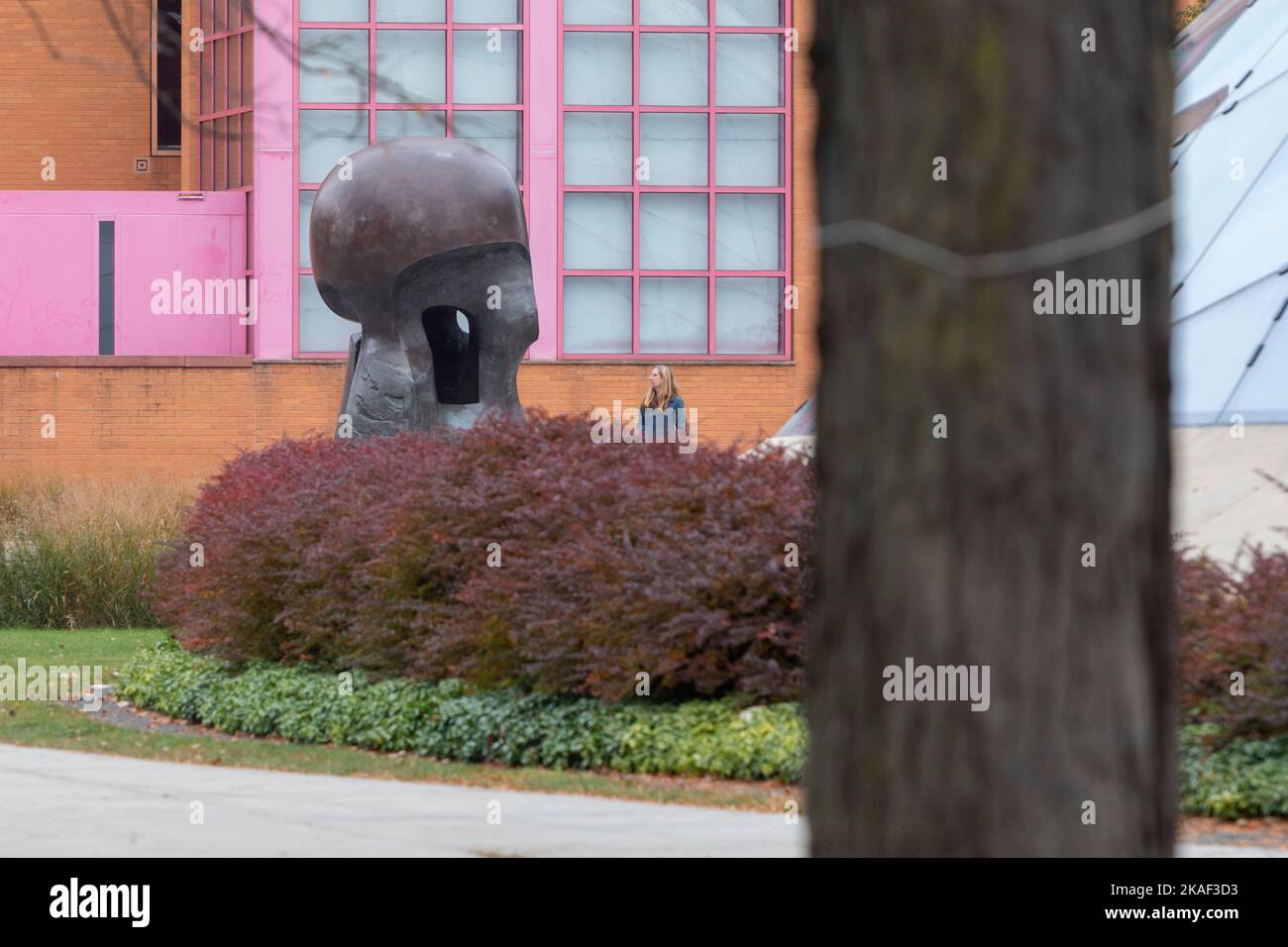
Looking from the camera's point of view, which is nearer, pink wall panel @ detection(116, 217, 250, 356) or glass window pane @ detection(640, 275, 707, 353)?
glass window pane @ detection(640, 275, 707, 353)

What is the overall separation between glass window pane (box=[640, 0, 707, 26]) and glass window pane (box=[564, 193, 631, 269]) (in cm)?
292

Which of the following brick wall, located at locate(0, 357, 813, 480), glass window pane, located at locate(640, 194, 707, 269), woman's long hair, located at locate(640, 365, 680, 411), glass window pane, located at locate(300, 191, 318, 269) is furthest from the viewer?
glass window pane, located at locate(640, 194, 707, 269)

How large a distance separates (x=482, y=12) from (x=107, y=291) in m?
7.89

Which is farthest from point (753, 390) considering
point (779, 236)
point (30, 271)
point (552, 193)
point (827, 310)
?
point (827, 310)

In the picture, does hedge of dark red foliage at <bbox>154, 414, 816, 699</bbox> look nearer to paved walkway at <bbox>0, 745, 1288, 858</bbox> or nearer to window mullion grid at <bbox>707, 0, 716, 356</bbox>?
paved walkway at <bbox>0, 745, 1288, 858</bbox>

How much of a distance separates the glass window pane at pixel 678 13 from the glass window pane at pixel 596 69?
48 cm

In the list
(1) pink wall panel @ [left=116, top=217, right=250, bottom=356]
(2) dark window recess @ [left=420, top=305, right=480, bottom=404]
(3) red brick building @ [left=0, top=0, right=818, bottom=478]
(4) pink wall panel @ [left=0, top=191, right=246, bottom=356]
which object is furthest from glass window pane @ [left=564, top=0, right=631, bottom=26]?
(2) dark window recess @ [left=420, top=305, right=480, bottom=404]

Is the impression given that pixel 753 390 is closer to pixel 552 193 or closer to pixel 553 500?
pixel 552 193

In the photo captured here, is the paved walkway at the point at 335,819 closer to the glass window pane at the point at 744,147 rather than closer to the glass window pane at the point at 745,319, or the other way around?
the glass window pane at the point at 745,319

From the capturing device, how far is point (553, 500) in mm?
10578

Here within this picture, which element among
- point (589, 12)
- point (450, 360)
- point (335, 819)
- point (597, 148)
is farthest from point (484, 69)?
point (335, 819)

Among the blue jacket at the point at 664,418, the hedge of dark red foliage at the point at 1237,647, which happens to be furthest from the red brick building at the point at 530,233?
the hedge of dark red foliage at the point at 1237,647

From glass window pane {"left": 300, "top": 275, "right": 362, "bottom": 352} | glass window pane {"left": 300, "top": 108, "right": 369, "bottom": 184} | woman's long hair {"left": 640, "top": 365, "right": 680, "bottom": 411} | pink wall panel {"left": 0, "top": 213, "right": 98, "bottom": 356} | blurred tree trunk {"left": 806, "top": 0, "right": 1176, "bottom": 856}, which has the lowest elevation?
blurred tree trunk {"left": 806, "top": 0, "right": 1176, "bottom": 856}

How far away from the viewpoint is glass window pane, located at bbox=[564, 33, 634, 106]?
3072 centimetres
